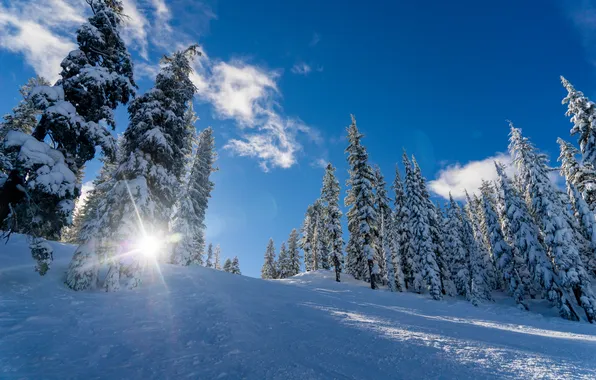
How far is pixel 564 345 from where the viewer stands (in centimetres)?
810

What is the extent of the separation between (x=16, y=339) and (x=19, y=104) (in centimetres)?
3093

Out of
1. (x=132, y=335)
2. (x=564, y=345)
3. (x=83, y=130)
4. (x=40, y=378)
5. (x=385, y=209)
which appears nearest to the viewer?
(x=40, y=378)

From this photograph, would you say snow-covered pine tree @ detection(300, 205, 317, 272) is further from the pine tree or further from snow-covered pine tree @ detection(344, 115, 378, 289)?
the pine tree

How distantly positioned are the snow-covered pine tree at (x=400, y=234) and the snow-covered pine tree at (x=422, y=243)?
88.9 inches

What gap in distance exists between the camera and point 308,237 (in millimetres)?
56438

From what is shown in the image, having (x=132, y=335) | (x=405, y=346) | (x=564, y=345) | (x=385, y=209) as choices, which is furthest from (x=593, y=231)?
(x=132, y=335)

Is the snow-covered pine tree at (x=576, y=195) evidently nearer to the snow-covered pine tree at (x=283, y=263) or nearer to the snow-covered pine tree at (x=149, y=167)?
the snow-covered pine tree at (x=149, y=167)

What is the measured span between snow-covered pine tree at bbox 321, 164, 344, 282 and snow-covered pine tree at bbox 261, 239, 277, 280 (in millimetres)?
28540

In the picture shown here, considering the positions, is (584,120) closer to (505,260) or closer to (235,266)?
(505,260)

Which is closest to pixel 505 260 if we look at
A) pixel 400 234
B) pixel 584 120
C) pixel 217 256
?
pixel 400 234

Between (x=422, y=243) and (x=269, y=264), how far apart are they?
128 ft

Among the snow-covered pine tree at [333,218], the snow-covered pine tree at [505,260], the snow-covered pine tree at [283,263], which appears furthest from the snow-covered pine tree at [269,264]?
the snow-covered pine tree at [505,260]

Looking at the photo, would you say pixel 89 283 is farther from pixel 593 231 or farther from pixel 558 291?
pixel 593 231

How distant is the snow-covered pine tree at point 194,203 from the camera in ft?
93.7
